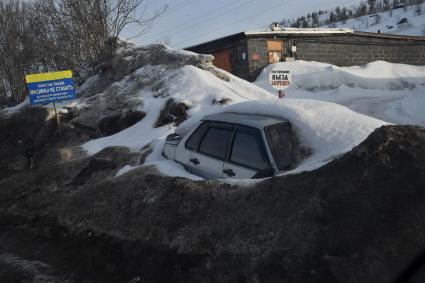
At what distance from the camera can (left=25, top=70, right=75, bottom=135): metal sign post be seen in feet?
55.0

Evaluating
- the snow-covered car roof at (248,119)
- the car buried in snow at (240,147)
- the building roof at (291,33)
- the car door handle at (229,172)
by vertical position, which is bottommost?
the car door handle at (229,172)

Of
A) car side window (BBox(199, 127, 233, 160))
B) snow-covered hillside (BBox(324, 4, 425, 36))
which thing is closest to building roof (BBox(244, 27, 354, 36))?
car side window (BBox(199, 127, 233, 160))

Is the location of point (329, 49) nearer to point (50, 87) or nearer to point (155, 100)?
point (155, 100)

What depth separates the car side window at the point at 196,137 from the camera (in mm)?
7402

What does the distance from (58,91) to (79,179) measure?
8307mm

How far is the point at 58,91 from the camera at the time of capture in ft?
56.2

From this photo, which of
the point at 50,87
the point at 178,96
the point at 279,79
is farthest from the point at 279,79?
the point at 50,87

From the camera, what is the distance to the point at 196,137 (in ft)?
24.6

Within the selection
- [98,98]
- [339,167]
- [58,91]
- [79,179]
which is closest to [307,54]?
[98,98]

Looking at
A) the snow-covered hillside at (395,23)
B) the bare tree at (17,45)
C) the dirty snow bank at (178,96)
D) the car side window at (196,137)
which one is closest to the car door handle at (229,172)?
the car side window at (196,137)

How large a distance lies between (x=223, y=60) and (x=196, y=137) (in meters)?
22.3

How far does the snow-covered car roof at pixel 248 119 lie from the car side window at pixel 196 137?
5.9 inches

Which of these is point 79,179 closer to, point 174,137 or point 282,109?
point 174,137

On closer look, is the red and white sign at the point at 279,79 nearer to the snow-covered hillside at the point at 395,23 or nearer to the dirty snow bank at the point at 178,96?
the dirty snow bank at the point at 178,96
